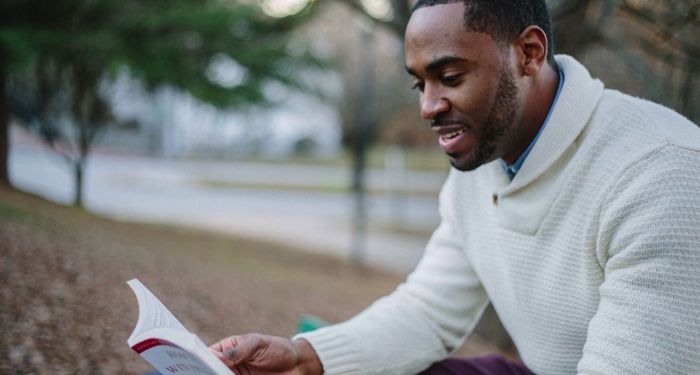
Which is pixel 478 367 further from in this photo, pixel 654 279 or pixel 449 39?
pixel 449 39

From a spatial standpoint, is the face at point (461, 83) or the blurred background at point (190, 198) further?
the blurred background at point (190, 198)

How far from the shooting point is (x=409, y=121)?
57.8 ft

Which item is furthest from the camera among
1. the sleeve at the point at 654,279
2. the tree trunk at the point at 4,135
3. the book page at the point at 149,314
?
the tree trunk at the point at 4,135

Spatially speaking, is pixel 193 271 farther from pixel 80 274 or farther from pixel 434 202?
pixel 434 202

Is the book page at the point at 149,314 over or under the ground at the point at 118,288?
over

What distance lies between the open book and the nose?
845 millimetres

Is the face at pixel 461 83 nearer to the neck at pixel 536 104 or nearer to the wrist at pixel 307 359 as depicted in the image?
the neck at pixel 536 104

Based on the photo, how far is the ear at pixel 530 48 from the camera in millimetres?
1901

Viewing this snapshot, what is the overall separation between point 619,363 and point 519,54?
0.83m

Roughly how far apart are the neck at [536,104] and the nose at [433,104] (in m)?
0.22

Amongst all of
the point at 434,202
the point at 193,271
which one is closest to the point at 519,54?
the point at 193,271

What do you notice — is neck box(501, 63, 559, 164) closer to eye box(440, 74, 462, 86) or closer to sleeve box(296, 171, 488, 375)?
eye box(440, 74, 462, 86)

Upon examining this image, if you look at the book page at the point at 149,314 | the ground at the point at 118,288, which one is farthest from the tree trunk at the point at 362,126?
the book page at the point at 149,314

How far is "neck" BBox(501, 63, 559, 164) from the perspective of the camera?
194 cm
